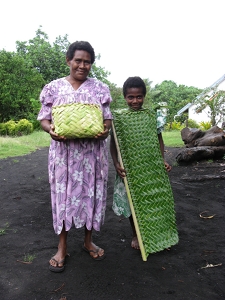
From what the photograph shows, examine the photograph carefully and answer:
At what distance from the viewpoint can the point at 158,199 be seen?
261 cm

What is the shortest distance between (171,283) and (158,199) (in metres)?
0.69

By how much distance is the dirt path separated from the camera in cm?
206

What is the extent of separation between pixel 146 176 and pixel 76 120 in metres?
0.84

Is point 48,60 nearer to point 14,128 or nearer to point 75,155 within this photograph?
point 14,128

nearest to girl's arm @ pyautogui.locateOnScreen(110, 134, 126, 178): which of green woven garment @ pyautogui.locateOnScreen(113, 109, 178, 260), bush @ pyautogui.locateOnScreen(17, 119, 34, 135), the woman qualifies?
green woven garment @ pyautogui.locateOnScreen(113, 109, 178, 260)

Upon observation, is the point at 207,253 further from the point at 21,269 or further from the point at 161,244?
the point at 21,269

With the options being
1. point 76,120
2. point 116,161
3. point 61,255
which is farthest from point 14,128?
point 76,120

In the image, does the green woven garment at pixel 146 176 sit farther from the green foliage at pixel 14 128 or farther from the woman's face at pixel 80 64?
the green foliage at pixel 14 128

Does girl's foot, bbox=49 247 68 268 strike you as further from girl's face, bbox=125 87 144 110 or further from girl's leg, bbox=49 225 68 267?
girl's face, bbox=125 87 144 110

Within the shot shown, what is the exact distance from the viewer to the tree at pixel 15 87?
1786 centimetres

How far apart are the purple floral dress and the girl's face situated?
261 mm

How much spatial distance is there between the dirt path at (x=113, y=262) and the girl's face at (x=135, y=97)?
128 centimetres

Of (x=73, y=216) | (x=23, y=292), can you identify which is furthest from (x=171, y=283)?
(x=23, y=292)

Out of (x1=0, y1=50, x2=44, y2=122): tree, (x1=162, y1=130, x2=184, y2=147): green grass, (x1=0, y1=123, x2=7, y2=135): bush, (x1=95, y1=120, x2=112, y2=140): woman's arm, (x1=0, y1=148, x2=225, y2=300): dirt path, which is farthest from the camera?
(x1=0, y1=50, x2=44, y2=122): tree
